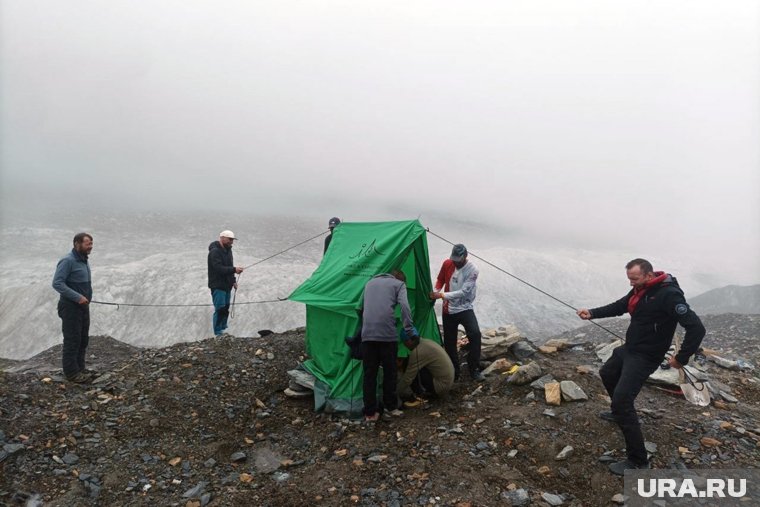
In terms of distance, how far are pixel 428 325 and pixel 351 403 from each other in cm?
200

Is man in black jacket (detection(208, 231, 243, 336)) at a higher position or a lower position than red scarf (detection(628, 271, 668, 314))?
lower

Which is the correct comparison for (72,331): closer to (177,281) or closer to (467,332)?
(467,332)

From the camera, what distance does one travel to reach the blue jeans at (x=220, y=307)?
906 centimetres

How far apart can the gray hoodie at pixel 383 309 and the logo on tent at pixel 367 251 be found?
3.82 feet

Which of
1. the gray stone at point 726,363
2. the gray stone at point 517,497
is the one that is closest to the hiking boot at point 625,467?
the gray stone at point 517,497

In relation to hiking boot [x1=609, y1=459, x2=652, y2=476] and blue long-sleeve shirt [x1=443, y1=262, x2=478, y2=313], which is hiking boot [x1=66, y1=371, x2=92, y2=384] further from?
hiking boot [x1=609, y1=459, x2=652, y2=476]

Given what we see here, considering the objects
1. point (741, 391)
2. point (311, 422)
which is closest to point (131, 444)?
point (311, 422)

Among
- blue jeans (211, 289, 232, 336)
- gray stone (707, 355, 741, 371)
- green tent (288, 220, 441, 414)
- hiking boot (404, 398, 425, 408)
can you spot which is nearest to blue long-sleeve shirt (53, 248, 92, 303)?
blue jeans (211, 289, 232, 336)

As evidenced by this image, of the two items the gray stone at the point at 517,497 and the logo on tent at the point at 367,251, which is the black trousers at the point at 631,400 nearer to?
the gray stone at the point at 517,497

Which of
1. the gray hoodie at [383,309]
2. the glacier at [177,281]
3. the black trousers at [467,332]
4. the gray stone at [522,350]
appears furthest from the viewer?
the glacier at [177,281]

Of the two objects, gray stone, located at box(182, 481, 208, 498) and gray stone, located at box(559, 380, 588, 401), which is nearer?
gray stone, located at box(182, 481, 208, 498)

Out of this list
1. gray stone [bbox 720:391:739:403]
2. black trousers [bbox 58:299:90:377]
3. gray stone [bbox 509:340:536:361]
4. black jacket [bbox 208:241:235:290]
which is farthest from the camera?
black jacket [bbox 208:241:235:290]

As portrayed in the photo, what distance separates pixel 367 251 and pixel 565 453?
4068 mm

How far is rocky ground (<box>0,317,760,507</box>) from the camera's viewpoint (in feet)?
14.4
